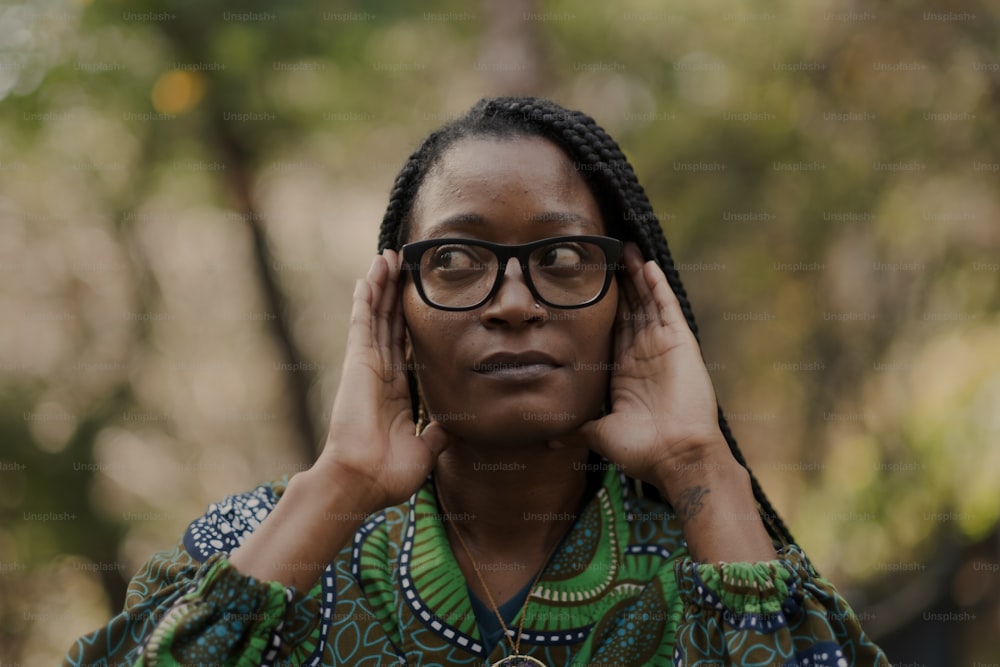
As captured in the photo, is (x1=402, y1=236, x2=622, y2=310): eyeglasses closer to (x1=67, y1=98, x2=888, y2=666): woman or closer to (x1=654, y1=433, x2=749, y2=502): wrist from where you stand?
(x1=67, y1=98, x2=888, y2=666): woman

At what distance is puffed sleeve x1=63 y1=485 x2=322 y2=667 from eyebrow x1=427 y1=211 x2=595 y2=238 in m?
1.05

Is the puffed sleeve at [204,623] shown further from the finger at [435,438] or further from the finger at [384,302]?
the finger at [384,302]

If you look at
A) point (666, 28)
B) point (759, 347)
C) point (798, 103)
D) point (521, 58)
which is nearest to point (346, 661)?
point (521, 58)

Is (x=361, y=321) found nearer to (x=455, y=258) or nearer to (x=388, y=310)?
(x=388, y=310)

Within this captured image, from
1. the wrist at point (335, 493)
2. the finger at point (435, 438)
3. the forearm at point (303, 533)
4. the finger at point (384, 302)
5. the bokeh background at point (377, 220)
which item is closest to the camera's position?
the forearm at point (303, 533)

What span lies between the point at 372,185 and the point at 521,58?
4.42m

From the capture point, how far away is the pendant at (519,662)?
8.07 ft

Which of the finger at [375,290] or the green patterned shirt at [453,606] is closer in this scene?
the green patterned shirt at [453,606]

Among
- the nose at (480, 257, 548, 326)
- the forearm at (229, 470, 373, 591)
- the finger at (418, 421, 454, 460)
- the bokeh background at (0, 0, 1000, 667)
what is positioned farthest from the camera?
the bokeh background at (0, 0, 1000, 667)

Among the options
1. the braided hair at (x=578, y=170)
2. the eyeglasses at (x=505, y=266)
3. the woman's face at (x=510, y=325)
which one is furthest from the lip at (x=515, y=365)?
the braided hair at (x=578, y=170)

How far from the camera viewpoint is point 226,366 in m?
10.8

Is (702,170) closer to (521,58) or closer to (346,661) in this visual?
(521,58)

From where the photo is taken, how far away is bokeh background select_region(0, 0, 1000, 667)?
6.54m

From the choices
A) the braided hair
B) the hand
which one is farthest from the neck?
the braided hair
